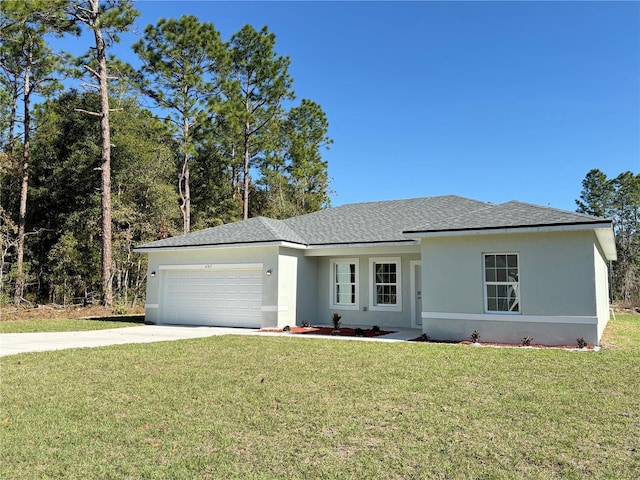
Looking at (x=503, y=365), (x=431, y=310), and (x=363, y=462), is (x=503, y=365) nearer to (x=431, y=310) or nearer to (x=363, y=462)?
(x=431, y=310)

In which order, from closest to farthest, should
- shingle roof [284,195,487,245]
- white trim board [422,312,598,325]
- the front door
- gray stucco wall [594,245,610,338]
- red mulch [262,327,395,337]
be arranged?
1. white trim board [422,312,598,325]
2. gray stucco wall [594,245,610,338]
3. red mulch [262,327,395,337]
4. the front door
5. shingle roof [284,195,487,245]

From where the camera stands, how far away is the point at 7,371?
747cm

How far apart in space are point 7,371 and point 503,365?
8595mm

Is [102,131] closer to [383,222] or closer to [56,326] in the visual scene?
[56,326]

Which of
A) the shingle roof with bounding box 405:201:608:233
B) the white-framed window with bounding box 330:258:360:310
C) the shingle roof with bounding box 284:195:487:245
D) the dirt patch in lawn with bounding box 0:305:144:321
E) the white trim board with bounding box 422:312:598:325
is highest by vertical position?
the shingle roof with bounding box 284:195:487:245

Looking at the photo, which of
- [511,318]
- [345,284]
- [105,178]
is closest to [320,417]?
[511,318]

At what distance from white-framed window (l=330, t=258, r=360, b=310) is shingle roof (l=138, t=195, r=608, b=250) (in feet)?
3.27

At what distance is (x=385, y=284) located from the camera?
51.2ft

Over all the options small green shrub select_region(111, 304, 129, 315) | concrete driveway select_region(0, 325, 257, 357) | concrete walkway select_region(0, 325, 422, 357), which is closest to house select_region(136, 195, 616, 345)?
concrete walkway select_region(0, 325, 422, 357)

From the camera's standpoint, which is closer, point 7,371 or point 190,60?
point 7,371

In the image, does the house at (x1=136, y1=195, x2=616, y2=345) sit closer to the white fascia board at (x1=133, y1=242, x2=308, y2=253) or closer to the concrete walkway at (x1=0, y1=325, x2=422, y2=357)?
the white fascia board at (x1=133, y1=242, x2=308, y2=253)

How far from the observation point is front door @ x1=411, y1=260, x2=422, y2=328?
14930 millimetres

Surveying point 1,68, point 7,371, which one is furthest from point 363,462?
point 1,68

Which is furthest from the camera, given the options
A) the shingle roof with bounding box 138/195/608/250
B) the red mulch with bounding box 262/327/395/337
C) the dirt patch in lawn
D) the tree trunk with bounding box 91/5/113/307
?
the tree trunk with bounding box 91/5/113/307
